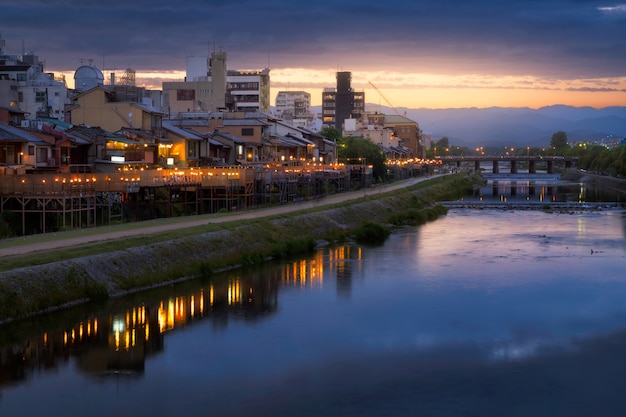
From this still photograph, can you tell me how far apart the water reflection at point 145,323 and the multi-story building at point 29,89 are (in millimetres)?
43557

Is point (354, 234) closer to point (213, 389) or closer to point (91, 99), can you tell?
point (91, 99)

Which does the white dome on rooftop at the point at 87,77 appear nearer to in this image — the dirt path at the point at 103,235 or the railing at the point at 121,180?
the railing at the point at 121,180

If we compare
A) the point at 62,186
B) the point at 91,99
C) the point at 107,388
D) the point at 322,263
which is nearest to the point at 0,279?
the point at 107,388

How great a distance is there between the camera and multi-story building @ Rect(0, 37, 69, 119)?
2817 inches

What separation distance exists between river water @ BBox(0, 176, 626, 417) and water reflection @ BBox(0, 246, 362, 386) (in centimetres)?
6

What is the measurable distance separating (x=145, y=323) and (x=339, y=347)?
6.13 meters

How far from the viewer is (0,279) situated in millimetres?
22547

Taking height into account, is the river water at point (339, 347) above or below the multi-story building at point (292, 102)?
below

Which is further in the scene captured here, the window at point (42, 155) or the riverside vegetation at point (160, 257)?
the window at point (42, 155)

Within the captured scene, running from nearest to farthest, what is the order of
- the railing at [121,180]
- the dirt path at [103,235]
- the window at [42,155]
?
the dirt path at [103,235] → the railing at [121,180] → the window at [42,155]

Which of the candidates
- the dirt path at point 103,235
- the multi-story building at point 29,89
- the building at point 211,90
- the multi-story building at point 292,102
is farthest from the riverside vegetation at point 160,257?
the multi-story building at point 292,102

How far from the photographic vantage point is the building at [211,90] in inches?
3656

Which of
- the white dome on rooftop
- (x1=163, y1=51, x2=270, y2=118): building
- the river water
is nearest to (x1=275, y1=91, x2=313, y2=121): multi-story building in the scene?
(x1=163, y1=51, x2=270, y2=118): building

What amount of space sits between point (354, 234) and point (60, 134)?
17.4 metres
